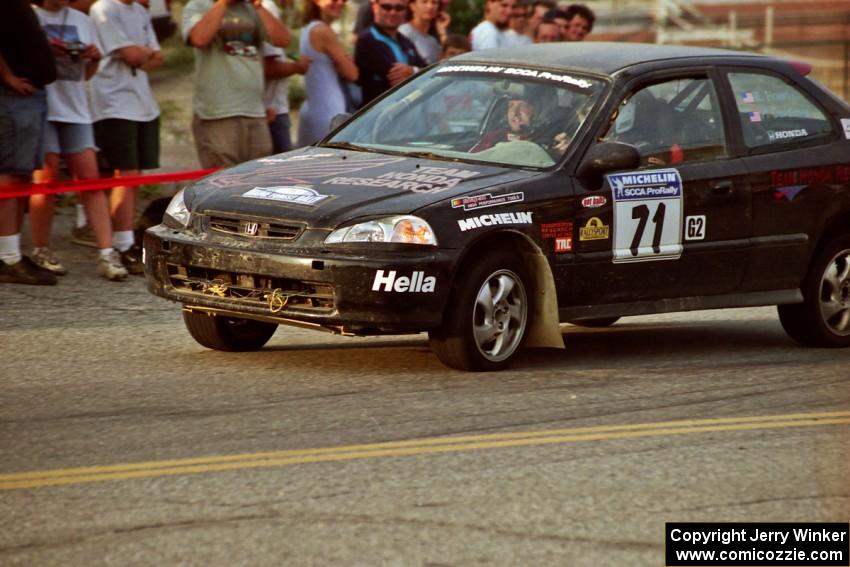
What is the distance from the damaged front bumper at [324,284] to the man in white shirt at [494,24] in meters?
7.18

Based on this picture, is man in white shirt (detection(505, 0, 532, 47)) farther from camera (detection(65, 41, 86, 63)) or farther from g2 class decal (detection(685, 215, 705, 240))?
g2 class decal (detection(685, 215, 705, 240))

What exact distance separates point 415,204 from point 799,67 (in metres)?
3.34

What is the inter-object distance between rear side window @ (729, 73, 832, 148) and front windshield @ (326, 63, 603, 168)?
106 centimetres

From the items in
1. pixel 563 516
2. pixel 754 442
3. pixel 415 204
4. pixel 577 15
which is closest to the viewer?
pixel 563 516

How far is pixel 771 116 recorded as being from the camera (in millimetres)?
9703

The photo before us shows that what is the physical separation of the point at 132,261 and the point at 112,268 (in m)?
0.33

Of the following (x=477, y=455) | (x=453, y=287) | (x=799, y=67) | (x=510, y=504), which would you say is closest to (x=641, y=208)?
(x=453, y=287)

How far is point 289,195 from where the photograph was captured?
8.16 m

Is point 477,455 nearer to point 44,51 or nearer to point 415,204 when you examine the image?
point 415,204

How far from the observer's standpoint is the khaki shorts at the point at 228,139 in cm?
1200

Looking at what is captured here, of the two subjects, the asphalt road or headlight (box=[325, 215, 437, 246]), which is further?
headlight (box=[325, 215, 437, 246])

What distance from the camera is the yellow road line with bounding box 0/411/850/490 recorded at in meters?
6.12

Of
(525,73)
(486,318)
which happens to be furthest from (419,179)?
(525,73)

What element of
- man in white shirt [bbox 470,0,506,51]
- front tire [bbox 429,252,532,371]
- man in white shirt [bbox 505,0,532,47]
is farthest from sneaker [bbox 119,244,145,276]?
man in white shirt [bbox 505,0,532,47]
